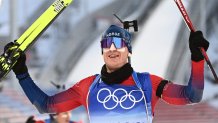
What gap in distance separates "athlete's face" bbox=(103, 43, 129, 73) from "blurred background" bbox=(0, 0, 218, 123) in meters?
9.11

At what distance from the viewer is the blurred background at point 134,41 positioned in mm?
12555

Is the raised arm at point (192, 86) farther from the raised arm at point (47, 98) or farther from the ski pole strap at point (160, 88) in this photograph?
the raised arm at point (47, 98)

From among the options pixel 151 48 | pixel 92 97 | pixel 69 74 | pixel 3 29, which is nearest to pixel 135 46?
pixel 151 48

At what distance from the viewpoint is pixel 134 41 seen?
13.6 metres

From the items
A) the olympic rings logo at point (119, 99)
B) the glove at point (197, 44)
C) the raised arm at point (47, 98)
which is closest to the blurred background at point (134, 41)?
the raised arm at point (47, 98)

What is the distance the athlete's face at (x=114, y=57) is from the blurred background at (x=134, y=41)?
29.9 ft

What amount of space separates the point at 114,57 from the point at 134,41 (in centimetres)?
1054

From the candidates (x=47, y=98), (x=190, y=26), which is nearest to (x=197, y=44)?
(x=190, y=26)

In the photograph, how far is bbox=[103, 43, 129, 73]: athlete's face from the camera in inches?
121

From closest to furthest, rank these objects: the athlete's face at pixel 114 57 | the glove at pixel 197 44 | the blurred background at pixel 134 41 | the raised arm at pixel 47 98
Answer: the glove at pixel 197 44, the athlete's face at pixel 114 57, the raised arm at pixel 47 98, the blurred background at pixel 134 41

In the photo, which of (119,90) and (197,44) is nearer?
(197,44)

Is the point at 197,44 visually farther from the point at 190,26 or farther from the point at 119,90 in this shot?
the point at 119,90

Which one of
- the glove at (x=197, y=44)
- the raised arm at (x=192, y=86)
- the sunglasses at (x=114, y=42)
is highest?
the sunglasses at (x=114, y=42)

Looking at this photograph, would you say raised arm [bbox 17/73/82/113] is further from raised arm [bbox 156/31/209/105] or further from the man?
raised arm [bbox 156/31/209/105]
